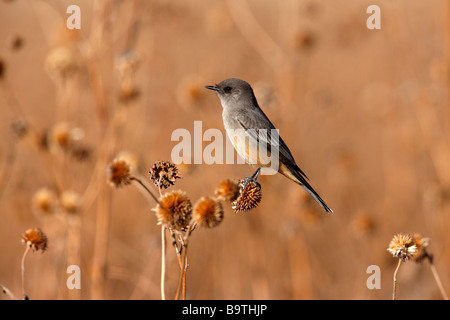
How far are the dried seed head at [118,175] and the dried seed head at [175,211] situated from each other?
0.42 meters

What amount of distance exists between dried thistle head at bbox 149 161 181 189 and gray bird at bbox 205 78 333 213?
1.52 meters

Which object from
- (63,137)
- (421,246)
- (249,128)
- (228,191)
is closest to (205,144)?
(249,128)

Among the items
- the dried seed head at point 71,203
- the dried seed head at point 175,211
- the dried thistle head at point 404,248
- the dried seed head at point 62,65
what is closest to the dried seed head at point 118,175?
the dried seed head at point 175,211

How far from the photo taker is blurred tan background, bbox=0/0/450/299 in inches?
197

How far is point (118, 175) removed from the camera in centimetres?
319

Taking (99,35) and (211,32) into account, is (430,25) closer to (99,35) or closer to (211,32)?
(211,32)

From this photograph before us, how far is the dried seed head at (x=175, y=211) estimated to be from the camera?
2.80 meters

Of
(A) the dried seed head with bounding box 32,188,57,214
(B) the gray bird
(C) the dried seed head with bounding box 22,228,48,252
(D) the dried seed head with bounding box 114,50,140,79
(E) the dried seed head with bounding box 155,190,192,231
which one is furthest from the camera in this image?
(D) the dried seed head with bounding box 114,50,140,79

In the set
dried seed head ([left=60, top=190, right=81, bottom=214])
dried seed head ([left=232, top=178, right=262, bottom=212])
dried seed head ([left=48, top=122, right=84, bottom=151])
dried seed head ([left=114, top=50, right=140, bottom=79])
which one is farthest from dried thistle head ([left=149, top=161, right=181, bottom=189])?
dried seed head ([left=114, top=50, right=140, bottom=79])

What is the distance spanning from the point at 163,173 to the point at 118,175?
0.41 m

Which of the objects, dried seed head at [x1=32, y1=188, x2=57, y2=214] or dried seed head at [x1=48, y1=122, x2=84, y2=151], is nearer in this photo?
dried seed head at [x1=32, y1=188, x2=57, y2=214]

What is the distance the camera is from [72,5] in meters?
4.95

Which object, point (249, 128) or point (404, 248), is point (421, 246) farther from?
point (249, 128)

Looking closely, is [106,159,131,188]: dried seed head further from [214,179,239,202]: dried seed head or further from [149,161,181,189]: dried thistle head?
[214,179,239,202]: dried seed head
